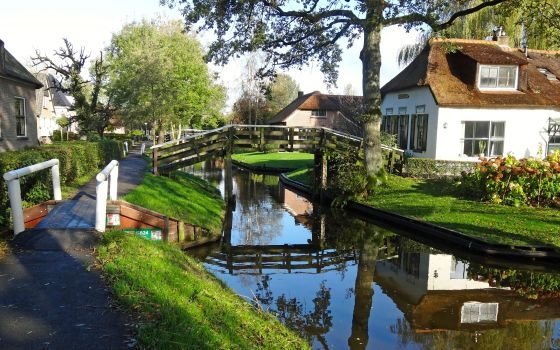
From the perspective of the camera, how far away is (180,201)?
1567cm

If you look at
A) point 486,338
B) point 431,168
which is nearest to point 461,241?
point 486,338

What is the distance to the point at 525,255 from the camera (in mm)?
11367

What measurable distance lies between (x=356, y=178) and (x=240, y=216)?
201 inches

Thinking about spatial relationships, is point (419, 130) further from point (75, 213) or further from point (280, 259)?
point (75, 213)

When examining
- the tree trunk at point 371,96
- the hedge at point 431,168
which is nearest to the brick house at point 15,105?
the tree trunk at point 371,96

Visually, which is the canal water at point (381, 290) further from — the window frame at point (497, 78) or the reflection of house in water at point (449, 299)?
the window frame at point (497, 78)

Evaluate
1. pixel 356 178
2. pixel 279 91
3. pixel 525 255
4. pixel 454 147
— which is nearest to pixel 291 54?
pixel 356 178

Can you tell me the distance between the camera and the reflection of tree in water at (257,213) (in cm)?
1612

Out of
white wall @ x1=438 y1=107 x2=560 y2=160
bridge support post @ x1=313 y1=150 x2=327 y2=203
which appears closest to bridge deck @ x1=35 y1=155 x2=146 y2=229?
bridge support post @ x1=313 y1=150 x2=327 y2=203

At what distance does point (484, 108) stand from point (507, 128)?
161cm

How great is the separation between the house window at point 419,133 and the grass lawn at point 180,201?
11.5m

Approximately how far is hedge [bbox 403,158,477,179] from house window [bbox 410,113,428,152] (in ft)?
7.77

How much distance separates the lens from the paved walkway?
4320 millimetres

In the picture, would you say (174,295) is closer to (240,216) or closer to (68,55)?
(240,216)
